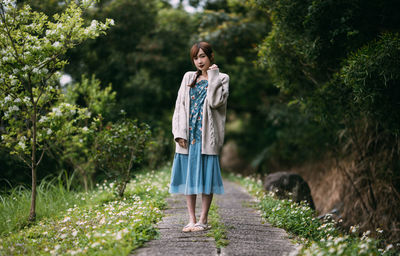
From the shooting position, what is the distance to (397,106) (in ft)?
17.1

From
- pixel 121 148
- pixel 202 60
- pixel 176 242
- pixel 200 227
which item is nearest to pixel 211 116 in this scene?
pixel 202 60

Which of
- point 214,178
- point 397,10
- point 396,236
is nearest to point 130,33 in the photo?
point 397,10

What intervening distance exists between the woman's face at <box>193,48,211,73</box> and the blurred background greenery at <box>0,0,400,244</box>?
6.93ft

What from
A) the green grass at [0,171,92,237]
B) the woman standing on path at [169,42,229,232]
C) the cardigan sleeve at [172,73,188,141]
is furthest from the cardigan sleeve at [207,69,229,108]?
the green grass at [0,171,92,237]

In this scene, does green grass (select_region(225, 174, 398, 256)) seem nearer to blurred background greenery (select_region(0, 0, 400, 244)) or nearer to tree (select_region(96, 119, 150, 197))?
blurred background greenery (select_region(0, 0, 400, 244))

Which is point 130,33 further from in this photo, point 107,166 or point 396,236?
point 396,236

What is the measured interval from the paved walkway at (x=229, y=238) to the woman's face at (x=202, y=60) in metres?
1.70

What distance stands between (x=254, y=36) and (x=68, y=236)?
307 inches

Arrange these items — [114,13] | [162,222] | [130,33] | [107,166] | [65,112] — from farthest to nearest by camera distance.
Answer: [130,33]
[114,13]
[107,166]
[65,112]
[162,222]

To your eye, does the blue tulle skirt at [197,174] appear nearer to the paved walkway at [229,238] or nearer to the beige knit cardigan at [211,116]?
the beige knit cardigan at [211,116]

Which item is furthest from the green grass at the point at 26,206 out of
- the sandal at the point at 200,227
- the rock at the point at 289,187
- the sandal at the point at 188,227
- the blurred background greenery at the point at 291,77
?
the rock at the point at 289,187

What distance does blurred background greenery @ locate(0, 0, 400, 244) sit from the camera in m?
5.54

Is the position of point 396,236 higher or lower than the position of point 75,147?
lower

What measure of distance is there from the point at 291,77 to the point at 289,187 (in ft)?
6.58
